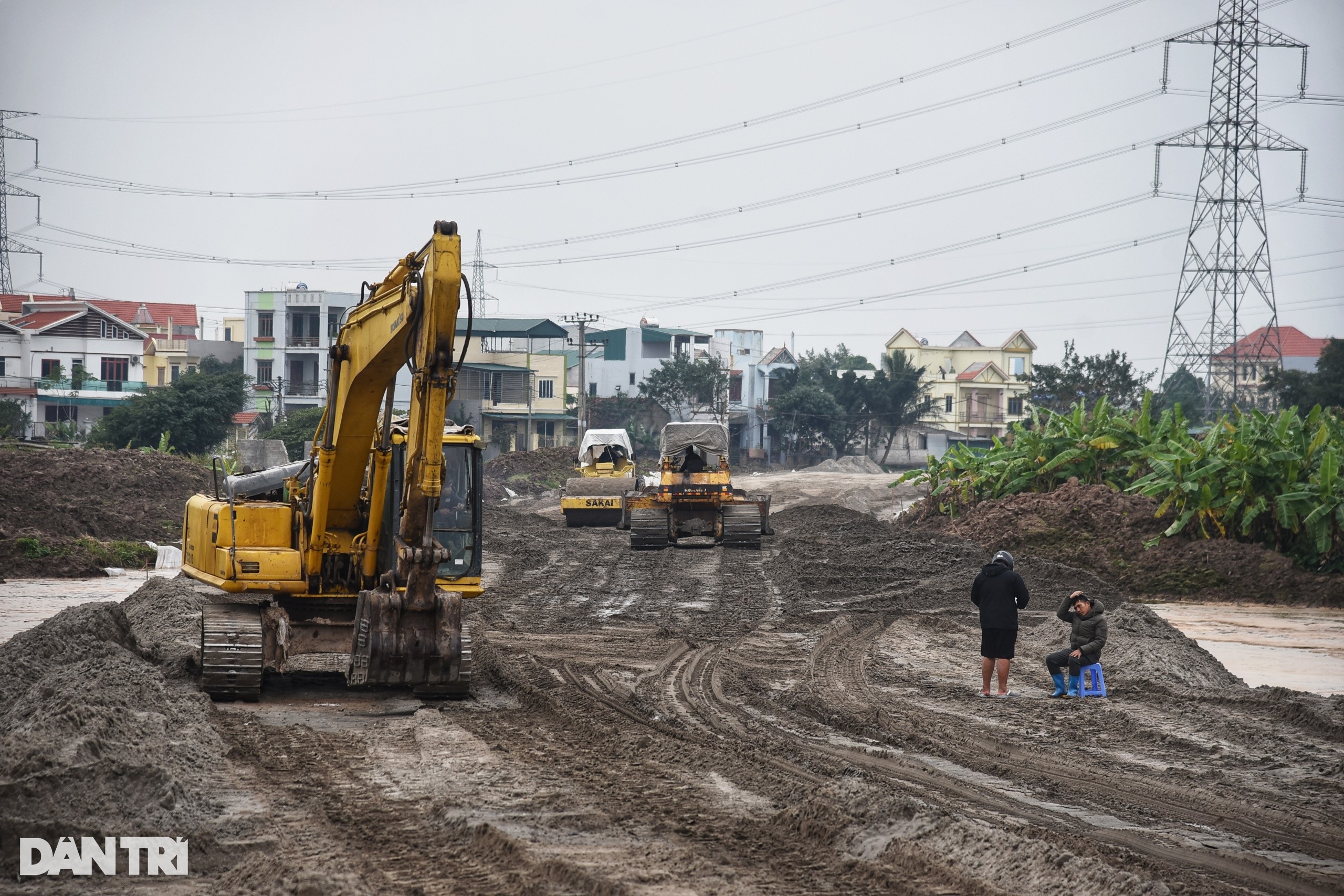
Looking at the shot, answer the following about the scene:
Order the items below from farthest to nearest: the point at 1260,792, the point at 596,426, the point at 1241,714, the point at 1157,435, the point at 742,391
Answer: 1. the point at 742,391
2. the point at 596,426
3. the point at 1157,435
4. the point at 1241,714
5. the point at 1260,792

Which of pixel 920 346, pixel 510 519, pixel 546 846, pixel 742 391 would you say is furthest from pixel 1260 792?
pixel 920 346

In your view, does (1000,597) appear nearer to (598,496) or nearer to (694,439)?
(694,439)

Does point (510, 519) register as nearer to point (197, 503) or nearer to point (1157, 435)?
point (1157, 435)

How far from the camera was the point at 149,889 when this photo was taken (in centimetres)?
596

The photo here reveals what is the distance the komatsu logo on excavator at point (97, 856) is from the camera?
6207mm

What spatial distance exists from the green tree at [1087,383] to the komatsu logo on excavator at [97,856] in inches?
2635

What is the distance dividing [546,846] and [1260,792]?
193 inches

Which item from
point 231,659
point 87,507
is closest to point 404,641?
point 231,659

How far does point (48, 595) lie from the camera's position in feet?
66.3

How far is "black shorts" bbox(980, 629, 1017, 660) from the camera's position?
11953 millimetres

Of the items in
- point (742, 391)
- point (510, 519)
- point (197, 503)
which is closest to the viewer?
point (197, 503)

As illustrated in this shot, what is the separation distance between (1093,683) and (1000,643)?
42.0 inches

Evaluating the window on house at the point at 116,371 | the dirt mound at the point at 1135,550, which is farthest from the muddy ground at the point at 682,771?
the window on house at the point at 116,371

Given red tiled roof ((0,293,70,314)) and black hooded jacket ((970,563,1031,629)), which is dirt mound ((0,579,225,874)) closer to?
black hooded jacket ((970,563,1031,629))
